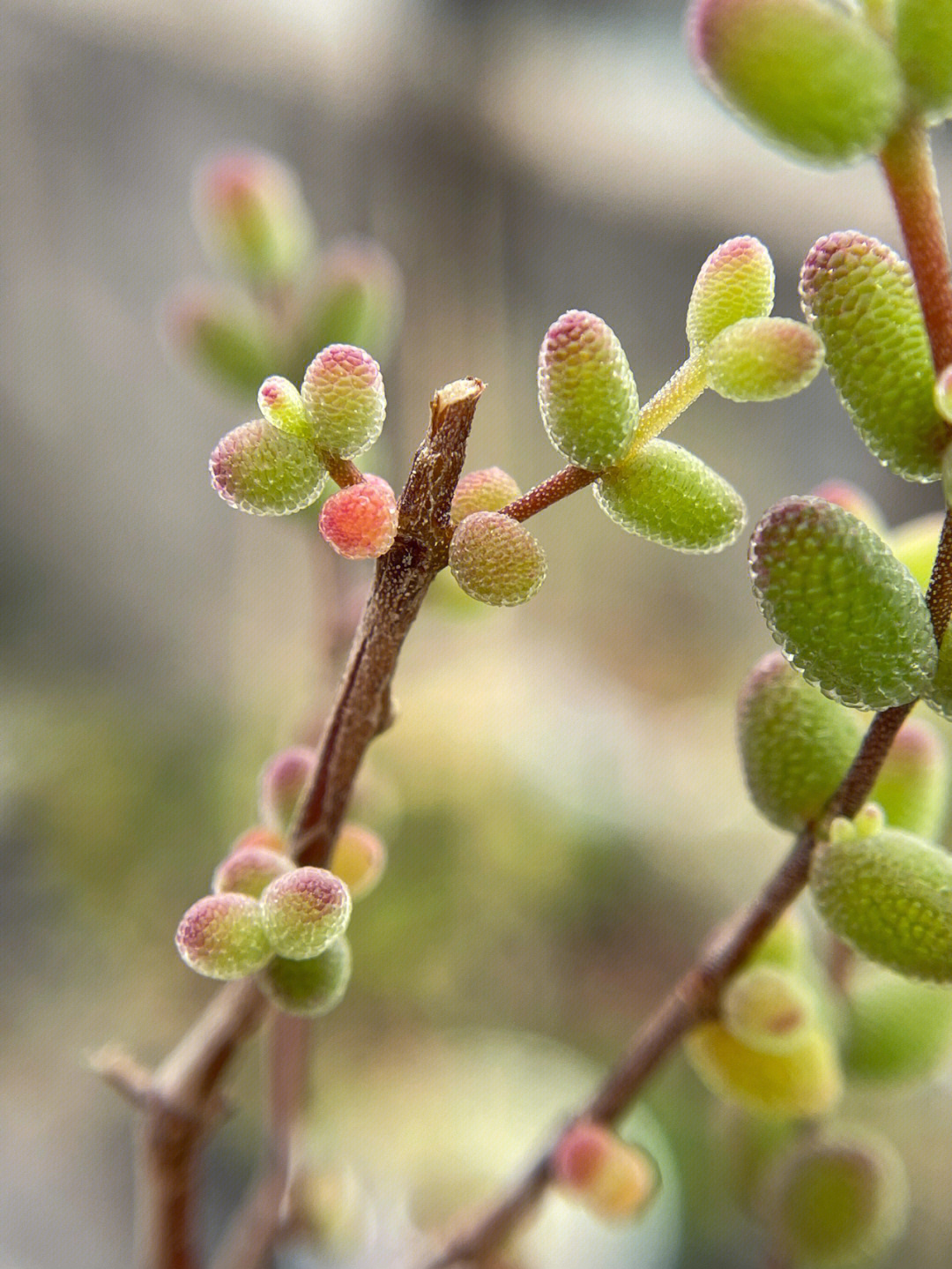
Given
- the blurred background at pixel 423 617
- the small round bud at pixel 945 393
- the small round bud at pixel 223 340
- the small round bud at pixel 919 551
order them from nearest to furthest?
the small round bud at pixel 945 393 < the small round bud at pixel 919 551 < the small round bud at pixel 223 340 < the blurred background at pixel 423 617

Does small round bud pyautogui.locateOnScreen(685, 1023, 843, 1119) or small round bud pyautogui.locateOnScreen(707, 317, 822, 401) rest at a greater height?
small round bud pyautogui.locateOnScreen(707, 317, 822, 401)

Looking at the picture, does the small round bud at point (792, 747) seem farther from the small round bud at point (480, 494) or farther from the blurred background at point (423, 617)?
the blurred background at point (423, 617)

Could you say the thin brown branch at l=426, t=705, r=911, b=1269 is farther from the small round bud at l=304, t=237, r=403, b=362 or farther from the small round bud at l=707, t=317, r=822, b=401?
the small round bud at l=304, t=237, r=403, b=362

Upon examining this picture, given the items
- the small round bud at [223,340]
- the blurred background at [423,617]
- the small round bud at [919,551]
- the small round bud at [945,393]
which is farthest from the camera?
the blurred background at [423,617]

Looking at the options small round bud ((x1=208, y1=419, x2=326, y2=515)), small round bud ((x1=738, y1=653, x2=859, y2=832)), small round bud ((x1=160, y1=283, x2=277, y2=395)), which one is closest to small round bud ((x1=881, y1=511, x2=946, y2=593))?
small round bud ((x1=738, y1=653, x2=859, y2=832))

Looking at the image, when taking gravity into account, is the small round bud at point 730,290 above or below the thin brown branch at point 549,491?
above

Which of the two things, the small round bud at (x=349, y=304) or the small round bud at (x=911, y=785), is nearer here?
the small round bud at (x=911, y=785)

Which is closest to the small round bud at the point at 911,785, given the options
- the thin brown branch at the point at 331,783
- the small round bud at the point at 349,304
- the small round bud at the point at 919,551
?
the small round bud at the point at 919,551

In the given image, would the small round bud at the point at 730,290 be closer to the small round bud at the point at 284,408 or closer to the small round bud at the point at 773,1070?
the small round bud at the point at 284,408
